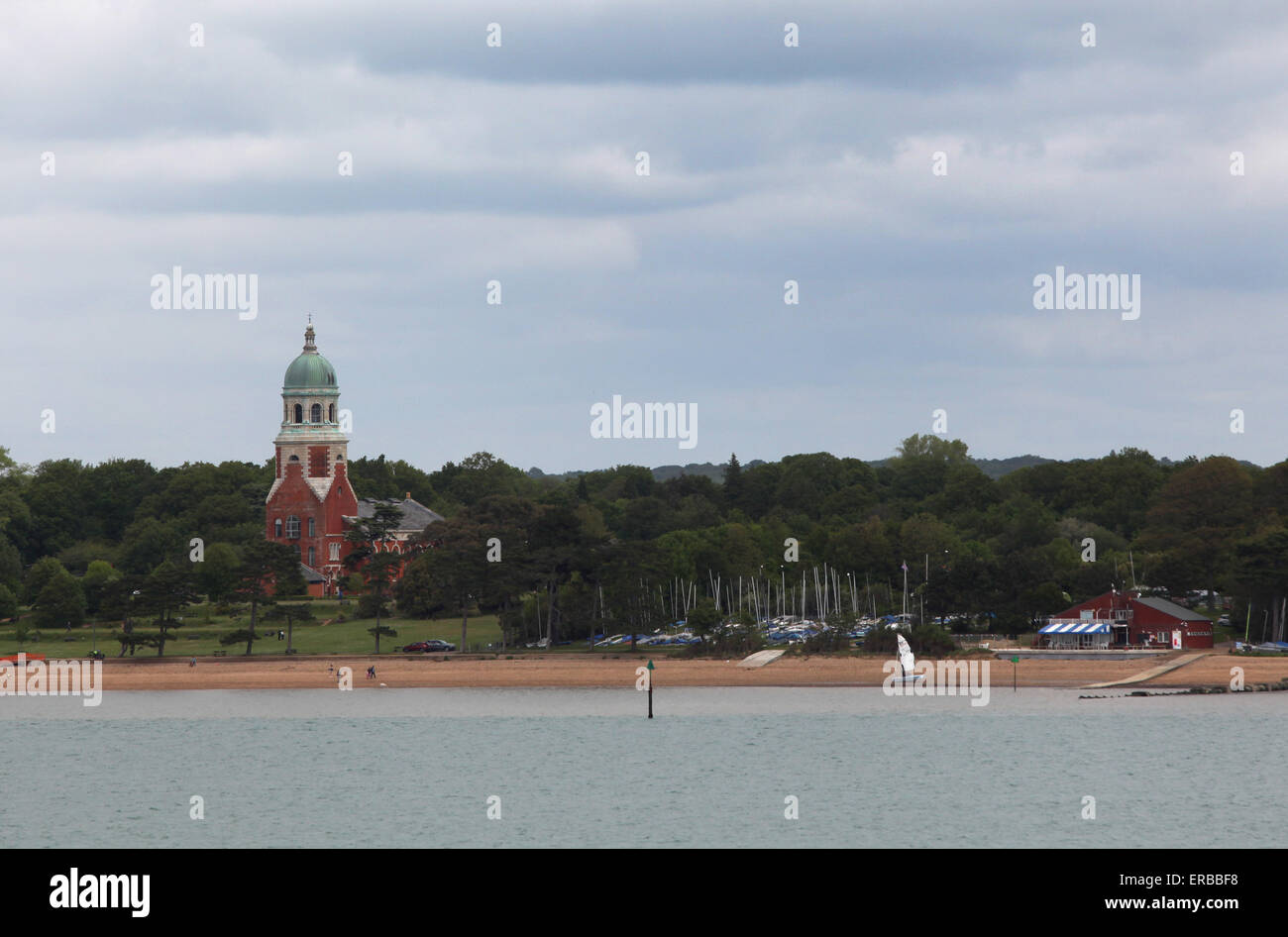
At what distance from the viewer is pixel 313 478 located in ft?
527

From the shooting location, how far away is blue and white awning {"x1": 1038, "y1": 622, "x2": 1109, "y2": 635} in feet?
353

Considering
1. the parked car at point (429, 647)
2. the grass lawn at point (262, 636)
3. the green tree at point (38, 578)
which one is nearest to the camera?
the parked car at point (429, 647)

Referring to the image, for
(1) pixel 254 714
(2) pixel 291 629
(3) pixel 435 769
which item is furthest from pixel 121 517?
(3) pixel 435 769

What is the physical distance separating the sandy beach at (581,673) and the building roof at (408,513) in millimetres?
58638

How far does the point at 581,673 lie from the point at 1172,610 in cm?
3793

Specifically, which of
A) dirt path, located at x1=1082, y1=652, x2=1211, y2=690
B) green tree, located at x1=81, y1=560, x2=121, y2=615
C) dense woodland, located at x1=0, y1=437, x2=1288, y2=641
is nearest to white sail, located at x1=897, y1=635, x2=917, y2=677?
dirt path, located at x1=1082, y1=652, x2=1211, y2=690

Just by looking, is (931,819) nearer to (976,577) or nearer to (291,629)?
(976,577)

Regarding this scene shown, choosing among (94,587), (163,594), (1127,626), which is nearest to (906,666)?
(1127,626)

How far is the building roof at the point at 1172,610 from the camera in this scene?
10794cm

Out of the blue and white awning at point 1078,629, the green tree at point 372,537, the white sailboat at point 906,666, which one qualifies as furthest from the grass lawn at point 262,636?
the blue and white awning at point 1078,629

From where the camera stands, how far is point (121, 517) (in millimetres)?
174875

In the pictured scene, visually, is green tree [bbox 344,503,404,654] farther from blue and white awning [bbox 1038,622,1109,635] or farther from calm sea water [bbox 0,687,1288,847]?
blue and white awning [bbox 1038,622,1109,635]

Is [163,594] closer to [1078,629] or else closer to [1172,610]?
[1078,629]

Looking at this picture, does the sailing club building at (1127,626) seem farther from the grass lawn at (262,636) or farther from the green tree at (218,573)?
the green tree at (218,573)
